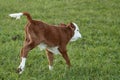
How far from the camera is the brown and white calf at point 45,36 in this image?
20.3ft

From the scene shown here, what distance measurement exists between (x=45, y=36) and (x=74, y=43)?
2.86 m

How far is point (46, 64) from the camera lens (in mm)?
7387

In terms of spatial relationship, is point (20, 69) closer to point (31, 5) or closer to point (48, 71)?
point (48, 71)

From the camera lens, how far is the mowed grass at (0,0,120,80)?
6805mm

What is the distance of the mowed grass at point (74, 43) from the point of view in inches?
268

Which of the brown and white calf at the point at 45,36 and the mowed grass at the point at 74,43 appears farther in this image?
the mowed grass at the point at 74,43

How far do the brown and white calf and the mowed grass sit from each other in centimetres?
36

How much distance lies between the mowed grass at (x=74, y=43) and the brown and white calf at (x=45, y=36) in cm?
36

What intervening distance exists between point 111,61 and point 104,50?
2.70 ft

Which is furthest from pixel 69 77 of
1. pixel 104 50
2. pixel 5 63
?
pixel 104 50

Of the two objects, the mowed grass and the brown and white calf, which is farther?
the mowed grass

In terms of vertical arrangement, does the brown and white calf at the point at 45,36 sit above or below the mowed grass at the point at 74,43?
above

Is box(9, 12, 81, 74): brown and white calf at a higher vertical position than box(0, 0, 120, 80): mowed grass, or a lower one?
higher

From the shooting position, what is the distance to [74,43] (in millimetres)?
9203
